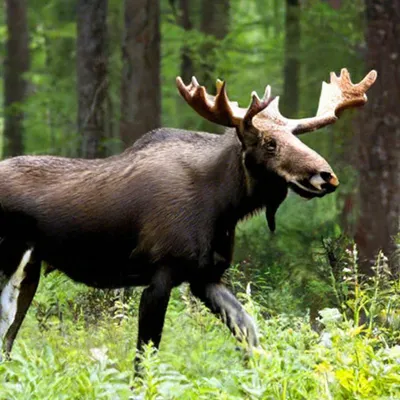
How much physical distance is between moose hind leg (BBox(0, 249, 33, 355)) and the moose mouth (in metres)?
2.17

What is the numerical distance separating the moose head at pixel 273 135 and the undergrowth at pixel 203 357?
1.80 feet

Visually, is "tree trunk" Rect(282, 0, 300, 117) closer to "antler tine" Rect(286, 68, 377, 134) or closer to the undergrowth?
"antler tine" Rect(286, 68, 377, 134)

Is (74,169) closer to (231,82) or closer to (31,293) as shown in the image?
(31,293)

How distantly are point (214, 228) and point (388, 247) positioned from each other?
482 cm

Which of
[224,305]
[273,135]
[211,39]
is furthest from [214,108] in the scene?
[211,39]

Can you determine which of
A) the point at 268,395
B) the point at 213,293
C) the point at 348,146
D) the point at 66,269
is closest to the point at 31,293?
the point at 66,269

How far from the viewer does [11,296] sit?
9.22 meters

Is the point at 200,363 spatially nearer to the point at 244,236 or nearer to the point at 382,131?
the point at 382,131

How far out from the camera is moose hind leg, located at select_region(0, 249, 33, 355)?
9.18 metres

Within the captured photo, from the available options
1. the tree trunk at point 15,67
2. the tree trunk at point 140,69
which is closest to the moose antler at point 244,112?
the tree trunk at point 140,69

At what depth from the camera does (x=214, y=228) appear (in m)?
8.45

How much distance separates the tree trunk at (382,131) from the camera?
13406mm

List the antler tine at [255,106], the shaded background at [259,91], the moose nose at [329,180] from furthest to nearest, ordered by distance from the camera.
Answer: the shaded background at [259,91] < the antler tine at [255,106] < the moose nose at [329,180]

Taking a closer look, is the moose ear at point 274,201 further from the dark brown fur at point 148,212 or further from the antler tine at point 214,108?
the antler tine at point 214,108
